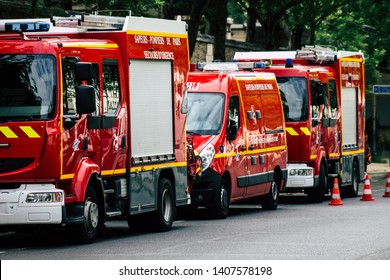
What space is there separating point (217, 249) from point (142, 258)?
1.46 metres

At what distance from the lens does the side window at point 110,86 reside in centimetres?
1827

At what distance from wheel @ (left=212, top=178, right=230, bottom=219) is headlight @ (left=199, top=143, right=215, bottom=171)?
502 millimetres

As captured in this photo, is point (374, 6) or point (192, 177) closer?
point (192, 177)

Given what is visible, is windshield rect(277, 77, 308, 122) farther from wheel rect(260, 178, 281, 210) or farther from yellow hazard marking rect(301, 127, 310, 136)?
wheel rect(260, 178, 281, 210)

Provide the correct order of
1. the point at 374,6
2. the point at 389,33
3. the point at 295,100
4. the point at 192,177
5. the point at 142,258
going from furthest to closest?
the point at 389,33, the point at 374,6, the point at 295,100, the point at 192,177, the point at 142,258

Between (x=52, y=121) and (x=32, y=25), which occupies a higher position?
(x=32, y=25)

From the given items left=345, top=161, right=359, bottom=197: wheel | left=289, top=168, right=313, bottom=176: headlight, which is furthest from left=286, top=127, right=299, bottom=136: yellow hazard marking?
left=345, top=161, right=359, bottom=197: wheel

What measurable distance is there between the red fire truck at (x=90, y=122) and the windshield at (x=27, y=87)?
1 cm

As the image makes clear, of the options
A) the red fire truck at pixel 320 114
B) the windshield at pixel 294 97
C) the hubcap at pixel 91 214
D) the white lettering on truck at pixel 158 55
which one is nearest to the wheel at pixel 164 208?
the white lettering on truck at pixel 158 55

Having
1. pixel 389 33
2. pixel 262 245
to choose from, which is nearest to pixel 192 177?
pixel 262 245

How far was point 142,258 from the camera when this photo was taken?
15375mm

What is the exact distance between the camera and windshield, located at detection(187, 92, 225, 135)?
23328 mm

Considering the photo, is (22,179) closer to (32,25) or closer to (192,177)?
(32,25)

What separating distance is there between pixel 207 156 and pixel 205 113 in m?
1.05
